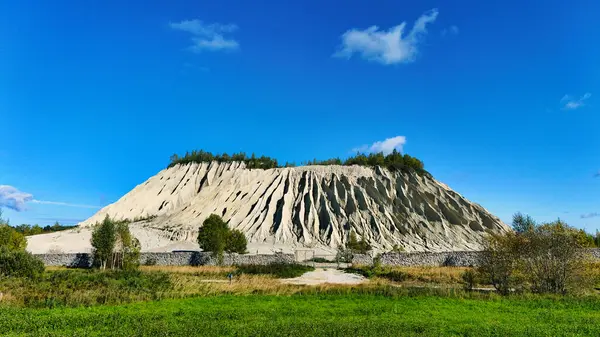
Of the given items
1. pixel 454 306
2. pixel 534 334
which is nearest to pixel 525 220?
pixel 454 306

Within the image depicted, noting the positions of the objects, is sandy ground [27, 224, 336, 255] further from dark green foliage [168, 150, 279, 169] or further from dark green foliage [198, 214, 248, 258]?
dark green foliage [168, 150, 279, 169]

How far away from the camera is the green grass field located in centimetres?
1159

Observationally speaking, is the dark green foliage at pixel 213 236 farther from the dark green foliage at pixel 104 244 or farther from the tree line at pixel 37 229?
the tree line at pixel 37 229

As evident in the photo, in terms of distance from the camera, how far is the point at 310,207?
65250 mm

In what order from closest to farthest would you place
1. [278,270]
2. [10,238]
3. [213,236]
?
[278,270] → [10,238] → [213,236]

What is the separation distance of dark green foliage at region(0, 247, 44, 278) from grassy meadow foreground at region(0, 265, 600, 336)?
1.25 metres

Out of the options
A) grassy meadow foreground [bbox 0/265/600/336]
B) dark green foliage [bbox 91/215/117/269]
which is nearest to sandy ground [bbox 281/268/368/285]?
grassy meadow foreground [bbox 0/265/600/336]

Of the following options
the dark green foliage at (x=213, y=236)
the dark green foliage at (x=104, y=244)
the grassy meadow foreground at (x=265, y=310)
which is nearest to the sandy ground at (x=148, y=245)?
the dark green foliage at (x=213, y=236)

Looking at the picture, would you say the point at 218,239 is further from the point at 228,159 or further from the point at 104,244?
the point at 228,159

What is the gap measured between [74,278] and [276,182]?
2031 inches

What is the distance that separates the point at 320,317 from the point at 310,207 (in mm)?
51390

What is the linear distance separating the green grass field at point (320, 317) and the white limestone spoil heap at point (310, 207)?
40.3 m

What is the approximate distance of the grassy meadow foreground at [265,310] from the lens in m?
11.8

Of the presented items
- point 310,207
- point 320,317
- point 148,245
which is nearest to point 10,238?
point 148,245
